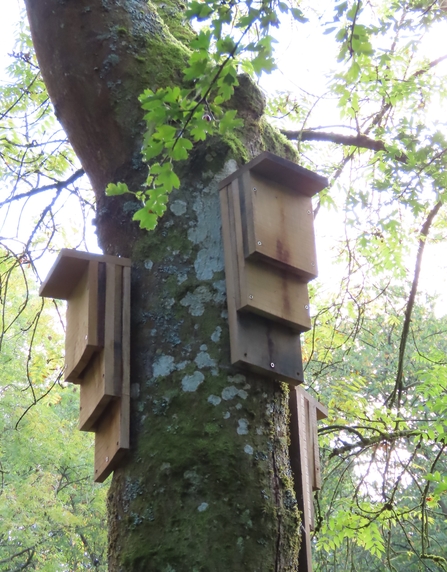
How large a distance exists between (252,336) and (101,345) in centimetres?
35

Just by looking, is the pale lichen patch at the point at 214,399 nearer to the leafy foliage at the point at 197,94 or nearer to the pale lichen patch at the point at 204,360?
the pale lichen patch at the point at 204,360

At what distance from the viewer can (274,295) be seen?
1463mm

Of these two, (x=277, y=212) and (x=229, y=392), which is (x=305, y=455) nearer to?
(x=229, y=392)

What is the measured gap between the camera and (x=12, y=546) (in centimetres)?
938

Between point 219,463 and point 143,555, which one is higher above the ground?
point 219,463

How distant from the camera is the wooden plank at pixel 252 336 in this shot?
1362 millimetres

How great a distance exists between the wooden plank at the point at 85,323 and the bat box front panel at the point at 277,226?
0.37 meters

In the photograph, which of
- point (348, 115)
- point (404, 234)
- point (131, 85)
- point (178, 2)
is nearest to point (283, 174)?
point (131, 85)

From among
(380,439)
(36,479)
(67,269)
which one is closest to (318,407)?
(67,269)

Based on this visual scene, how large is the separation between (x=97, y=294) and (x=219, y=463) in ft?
1.69

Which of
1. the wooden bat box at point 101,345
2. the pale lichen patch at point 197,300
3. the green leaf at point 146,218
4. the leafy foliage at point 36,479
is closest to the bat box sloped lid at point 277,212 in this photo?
the pale lichen patch at point 197,300

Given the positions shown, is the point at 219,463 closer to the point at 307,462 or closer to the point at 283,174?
the point at 307,462

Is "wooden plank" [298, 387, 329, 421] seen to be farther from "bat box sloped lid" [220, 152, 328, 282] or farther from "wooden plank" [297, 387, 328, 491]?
"bat box sloped lid" [220, 152, 328, 282]

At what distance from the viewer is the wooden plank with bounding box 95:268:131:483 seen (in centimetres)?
134
